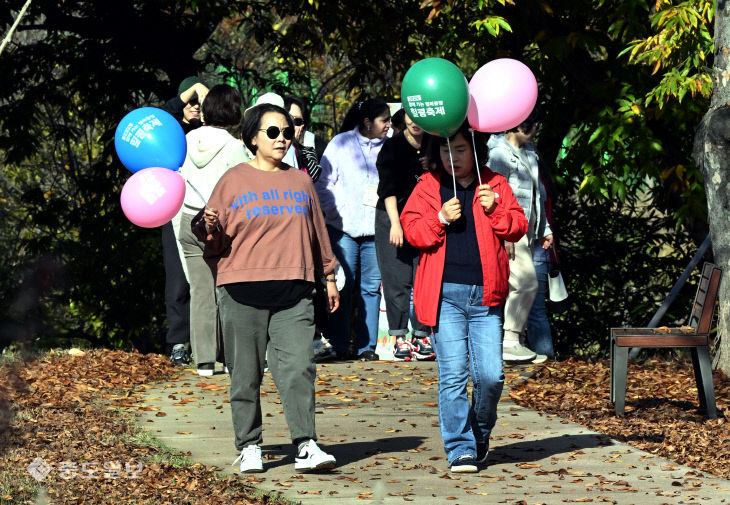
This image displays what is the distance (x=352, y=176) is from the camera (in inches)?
370

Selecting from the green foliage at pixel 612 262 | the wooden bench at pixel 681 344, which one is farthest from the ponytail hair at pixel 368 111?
the green foliage at pixel 612 262

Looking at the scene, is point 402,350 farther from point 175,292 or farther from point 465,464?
point 465,464

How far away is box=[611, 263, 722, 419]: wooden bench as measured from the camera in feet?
24.5

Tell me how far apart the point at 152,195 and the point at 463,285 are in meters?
1.68

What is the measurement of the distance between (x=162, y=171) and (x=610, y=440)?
10.3 feet

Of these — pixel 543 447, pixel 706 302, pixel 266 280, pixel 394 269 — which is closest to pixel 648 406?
pixel 706 302

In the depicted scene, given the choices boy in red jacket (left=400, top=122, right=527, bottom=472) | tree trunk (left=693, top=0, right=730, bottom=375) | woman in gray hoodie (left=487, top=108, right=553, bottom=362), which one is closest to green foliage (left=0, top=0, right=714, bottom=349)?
tree trunk (left=693, top=0, right=730, bottom=375)

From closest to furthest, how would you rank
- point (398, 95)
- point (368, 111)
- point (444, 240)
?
point (444, 240)
point (368, 111)
point (398, 95)

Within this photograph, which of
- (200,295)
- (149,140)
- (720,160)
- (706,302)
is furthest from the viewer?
(720,160)

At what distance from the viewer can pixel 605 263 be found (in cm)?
1379

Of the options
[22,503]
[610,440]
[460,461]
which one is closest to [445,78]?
[460,461]

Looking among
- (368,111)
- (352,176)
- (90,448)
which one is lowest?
(90,448)

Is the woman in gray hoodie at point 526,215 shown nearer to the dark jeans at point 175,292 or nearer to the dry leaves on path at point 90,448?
the dark jeans at point 175,292

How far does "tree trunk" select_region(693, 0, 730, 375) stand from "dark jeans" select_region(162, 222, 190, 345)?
420 cm
